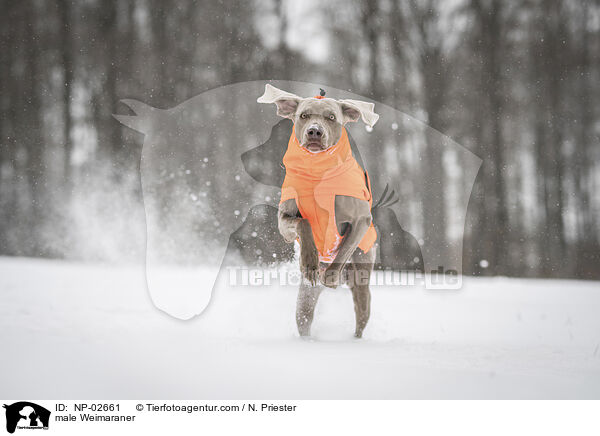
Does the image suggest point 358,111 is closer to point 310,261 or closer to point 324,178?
point 324,178

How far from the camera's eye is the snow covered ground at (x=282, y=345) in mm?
2295

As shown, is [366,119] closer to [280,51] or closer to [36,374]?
[36,374]

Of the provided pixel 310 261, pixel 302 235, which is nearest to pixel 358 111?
pixel 302 235

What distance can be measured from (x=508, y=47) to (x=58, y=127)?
9.16 metres

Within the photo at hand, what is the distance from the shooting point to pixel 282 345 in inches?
129

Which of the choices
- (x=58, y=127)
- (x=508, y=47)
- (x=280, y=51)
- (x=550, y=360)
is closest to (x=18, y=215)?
(x=58, y=127)

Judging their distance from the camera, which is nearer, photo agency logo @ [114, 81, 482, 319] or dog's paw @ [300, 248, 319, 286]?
dog's paw @ [300, 248, 319, 286]

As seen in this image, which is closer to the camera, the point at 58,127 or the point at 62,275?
the point at 62,275

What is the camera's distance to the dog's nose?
319 cm

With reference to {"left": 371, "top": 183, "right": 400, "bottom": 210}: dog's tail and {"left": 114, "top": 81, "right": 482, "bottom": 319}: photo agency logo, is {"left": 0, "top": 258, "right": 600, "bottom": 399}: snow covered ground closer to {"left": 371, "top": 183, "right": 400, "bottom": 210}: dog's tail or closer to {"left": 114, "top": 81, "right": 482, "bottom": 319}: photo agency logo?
{"left": 114, "top": 81, "right": 482, "bottom": 319}: photo agency logo

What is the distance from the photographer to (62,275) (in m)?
5.97

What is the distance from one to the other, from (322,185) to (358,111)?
0.67 meters
